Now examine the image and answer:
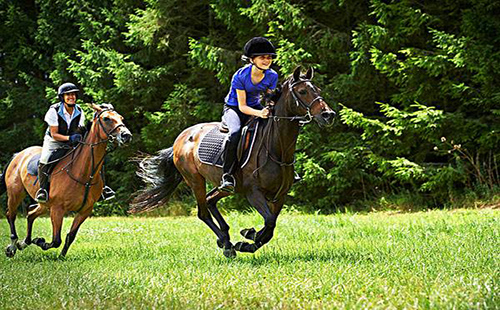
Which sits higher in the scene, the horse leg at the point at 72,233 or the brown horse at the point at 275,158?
the brown horse at the point at 275,158

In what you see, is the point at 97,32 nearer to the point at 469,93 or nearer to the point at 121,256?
the point at 469,93

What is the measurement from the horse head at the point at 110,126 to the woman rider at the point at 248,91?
63.9 inches

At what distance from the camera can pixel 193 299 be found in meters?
5.18

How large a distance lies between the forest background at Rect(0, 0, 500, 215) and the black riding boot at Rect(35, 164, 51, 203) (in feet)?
10.3

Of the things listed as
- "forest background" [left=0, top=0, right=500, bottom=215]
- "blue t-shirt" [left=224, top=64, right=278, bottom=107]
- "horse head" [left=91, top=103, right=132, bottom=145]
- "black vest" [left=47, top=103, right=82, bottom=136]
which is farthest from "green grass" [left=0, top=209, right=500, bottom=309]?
"forest background" [left=0, top=0, right=500, bottom=215]

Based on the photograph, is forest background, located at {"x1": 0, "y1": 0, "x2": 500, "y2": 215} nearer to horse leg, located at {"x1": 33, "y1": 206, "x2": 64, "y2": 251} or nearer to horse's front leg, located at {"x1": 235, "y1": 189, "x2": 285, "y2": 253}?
horse leg, located at {"x1": 33, "y1": 206, "x2": 64, "y2": 251}

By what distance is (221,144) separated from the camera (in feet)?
28.5

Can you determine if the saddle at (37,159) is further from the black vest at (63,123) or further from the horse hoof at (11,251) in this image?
the horse hoof at (11,251)

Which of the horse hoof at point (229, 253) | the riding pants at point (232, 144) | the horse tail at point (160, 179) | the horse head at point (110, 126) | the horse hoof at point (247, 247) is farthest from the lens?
the horse tail at point (160, 179)

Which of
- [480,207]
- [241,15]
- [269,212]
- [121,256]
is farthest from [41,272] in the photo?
[241,15]

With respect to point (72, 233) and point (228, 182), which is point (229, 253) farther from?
point (72, 233)

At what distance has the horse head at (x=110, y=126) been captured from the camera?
29.6 feet

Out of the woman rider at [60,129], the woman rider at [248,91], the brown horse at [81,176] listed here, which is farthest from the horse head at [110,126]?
the woman rider at [248,91]

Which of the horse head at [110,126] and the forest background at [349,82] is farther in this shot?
the forest background at [349,82]
